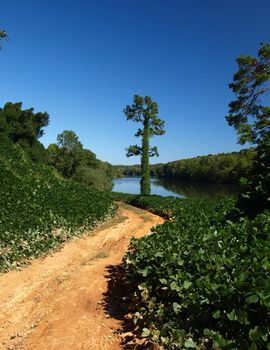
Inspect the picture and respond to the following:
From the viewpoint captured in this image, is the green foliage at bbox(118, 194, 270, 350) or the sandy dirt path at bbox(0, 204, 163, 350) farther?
the sandy dirt path at bbox(0, 204, 163, 350)

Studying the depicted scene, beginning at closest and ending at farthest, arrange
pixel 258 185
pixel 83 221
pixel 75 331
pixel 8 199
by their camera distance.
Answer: pixel 75 331
pixel 258 185
pixel 8 199
pixel 83 221

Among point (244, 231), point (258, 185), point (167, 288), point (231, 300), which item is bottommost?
point (167, 288)

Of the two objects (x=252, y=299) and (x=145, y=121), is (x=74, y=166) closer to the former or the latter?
(x=145, y=121)

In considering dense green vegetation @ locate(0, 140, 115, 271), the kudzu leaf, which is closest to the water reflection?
dense green vegetation @ locate(0, 140, 115, 271)

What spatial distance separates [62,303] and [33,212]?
26.5 ft

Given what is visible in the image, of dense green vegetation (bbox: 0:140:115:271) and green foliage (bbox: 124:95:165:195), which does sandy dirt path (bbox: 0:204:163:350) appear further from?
green foliage (bbox: 124:95:165:195)

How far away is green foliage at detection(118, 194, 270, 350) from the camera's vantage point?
3967 mm

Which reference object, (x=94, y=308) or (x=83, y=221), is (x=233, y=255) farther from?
(x=83, y=221)

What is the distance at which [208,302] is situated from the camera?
4574 mm

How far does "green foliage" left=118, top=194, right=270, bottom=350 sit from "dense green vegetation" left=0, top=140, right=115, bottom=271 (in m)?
6.15

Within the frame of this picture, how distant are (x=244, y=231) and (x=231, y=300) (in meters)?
2.57

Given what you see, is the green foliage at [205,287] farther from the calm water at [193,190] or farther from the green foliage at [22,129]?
the calm water at [193,190]

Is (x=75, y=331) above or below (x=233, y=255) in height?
below

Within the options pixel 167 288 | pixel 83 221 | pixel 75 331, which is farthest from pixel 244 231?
pixel 83 221
